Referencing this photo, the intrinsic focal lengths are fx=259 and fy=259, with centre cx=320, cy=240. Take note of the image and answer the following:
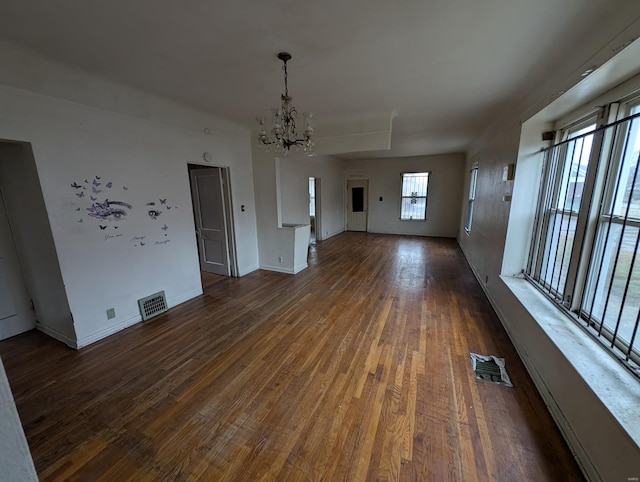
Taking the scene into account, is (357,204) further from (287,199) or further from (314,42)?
(314,42)

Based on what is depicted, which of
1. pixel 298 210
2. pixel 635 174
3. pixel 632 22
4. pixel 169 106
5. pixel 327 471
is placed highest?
pixel 169 106

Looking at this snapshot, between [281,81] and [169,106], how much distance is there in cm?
160

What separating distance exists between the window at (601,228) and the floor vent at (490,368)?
69cm

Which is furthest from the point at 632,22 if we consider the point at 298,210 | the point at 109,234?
the point at 298,210

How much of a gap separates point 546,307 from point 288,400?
2.35 metres

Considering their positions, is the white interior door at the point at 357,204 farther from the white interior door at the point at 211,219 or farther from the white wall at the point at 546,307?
the white interior door at the point at 211,219

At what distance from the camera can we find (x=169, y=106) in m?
3.18

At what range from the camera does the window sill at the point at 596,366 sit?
1.28 m

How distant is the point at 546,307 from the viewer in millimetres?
2293

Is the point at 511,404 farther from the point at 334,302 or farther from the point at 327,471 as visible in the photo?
the point at 334,302

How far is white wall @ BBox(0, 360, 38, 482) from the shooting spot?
0.49m

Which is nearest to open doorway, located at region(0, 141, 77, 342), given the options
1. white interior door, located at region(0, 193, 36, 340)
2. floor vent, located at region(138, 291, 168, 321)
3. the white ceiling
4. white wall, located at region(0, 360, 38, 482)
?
white interior door, located at region(0, 193, 36, 340)

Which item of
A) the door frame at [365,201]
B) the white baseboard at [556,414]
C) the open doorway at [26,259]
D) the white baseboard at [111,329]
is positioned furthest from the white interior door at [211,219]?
the door frame at [365,201]

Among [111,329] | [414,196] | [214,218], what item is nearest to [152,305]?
[111,329]
